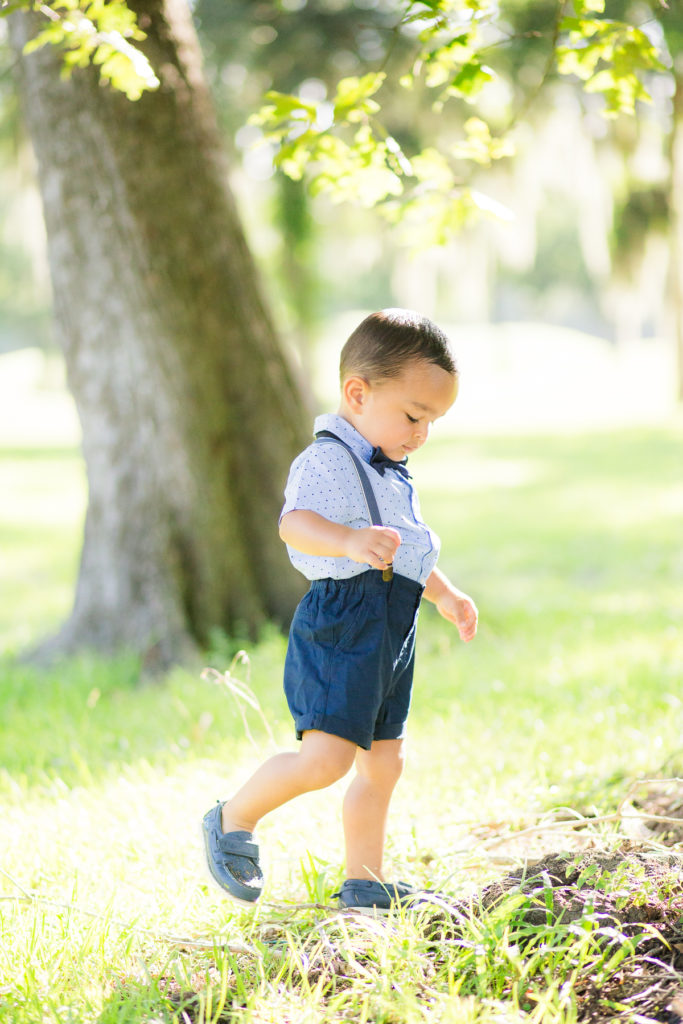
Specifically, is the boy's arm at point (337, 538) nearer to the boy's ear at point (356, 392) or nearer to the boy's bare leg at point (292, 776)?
the boy's ear at point (356, 392)

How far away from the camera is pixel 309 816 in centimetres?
290

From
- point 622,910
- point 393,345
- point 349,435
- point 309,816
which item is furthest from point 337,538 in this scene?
point 309,816

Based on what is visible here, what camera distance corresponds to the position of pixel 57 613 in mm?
7426

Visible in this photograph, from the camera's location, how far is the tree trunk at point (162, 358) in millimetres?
4871

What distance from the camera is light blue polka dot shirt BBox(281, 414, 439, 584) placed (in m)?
2.25

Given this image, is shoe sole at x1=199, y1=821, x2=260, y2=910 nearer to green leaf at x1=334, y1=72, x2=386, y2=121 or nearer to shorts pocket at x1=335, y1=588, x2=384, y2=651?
shorts pocket at x1=335, y1=588, x2=384, y2=651

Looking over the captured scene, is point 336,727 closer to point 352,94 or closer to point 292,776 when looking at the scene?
point 292,776

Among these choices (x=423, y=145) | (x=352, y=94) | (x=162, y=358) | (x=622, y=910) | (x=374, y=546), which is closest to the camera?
(x=374, y=546)

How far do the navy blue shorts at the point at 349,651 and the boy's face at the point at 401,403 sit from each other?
33 centimetres

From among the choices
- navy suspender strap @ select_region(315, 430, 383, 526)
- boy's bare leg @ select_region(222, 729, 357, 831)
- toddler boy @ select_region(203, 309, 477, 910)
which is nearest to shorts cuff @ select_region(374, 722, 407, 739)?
toddler boy @ select_region(203, 309, 477, 910)

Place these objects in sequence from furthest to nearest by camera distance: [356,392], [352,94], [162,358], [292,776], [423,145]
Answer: [423,145] → [162,358] → [352,94] → [356,392] → [292,776]

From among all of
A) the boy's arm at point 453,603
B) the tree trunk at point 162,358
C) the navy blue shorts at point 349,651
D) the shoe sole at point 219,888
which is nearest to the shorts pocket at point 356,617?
the navy blue shorts at point 349,651

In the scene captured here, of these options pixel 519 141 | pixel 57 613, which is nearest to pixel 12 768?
pixel 57 613

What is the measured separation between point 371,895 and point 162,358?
10.7ft
